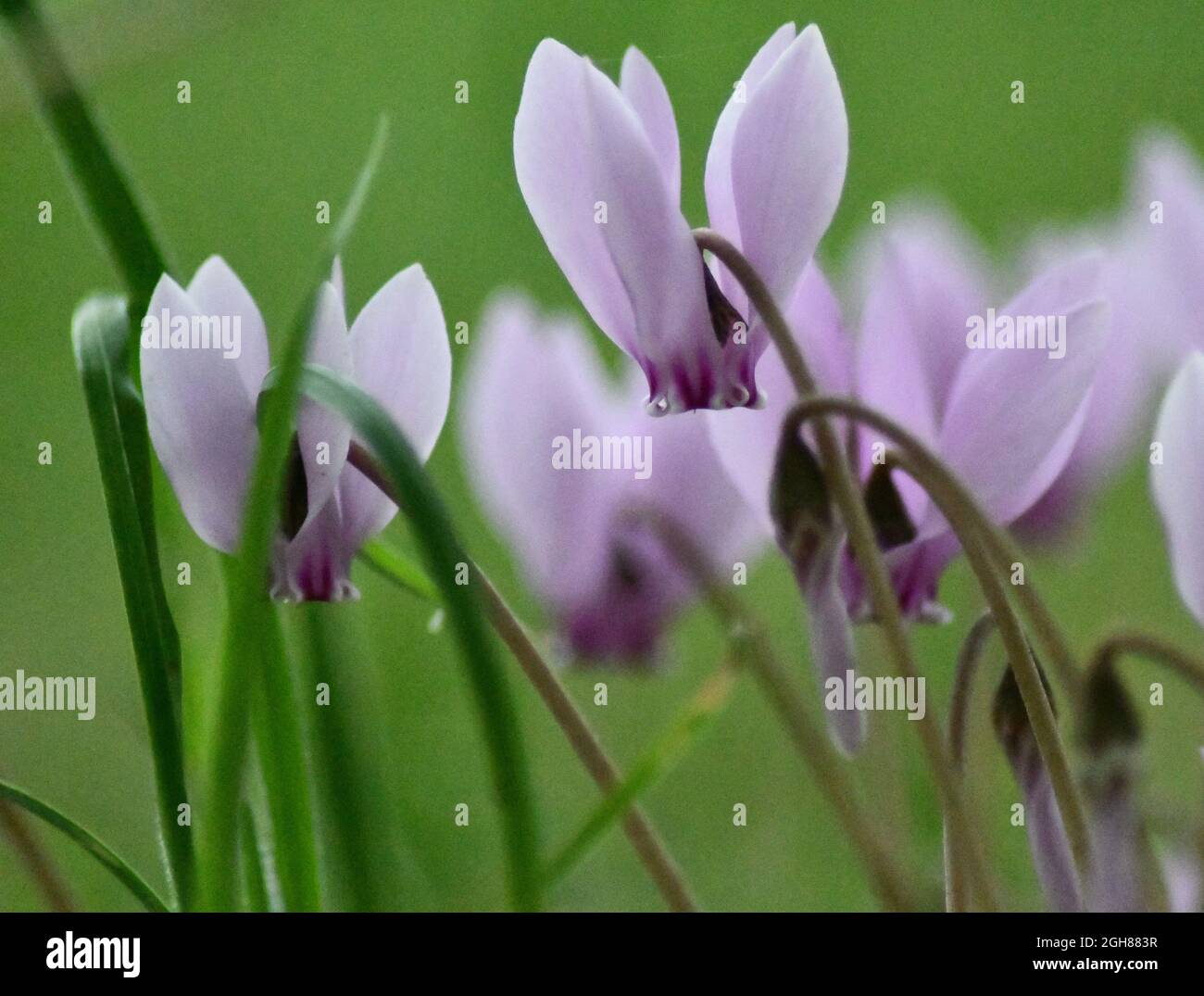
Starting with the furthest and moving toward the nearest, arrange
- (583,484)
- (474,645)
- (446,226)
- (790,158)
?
(446,226), (583,484), (790,158), (474,645)

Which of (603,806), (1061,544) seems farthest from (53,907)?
(1061,544)

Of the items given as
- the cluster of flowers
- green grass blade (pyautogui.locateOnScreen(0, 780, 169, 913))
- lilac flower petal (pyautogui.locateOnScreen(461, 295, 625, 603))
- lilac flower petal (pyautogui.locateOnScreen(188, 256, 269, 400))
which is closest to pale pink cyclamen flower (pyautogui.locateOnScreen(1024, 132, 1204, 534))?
the cluster of flowers

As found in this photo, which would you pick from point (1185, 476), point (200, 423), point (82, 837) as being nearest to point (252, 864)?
point (82, 837)

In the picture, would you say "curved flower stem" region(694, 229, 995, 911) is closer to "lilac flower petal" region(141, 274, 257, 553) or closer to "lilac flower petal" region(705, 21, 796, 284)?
"lilac flower petal" region(705, 21, 796, 284)

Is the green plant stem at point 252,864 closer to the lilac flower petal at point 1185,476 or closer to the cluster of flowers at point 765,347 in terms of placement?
the cluster of flowers at point 765,347

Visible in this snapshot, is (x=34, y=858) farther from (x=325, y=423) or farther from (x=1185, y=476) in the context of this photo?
(x=1185, y=476)

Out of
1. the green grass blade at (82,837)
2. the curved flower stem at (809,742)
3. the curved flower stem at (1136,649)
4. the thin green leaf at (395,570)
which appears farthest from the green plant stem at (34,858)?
the curved flower stem at (1136,649)
